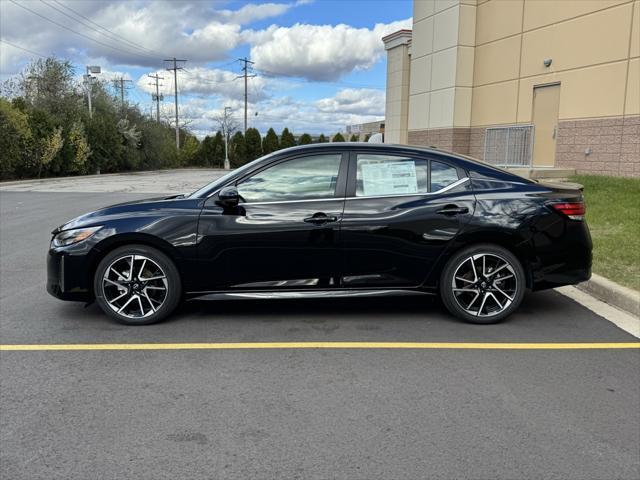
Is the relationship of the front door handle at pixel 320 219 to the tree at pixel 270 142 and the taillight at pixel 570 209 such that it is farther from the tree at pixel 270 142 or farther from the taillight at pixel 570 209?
the tree at pixel 270 142

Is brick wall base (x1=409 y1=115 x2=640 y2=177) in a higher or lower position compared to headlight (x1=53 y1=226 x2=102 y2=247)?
higher

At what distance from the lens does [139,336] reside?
4.79m

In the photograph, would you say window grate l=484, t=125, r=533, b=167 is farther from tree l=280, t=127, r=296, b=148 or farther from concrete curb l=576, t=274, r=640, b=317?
Answer: tree l=280, t=127, r=296, b=148

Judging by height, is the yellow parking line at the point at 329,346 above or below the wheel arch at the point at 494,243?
below

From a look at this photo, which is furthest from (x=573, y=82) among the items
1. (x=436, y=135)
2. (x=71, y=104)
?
(x=71, y=104)

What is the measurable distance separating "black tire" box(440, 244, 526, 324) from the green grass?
5.50 feet

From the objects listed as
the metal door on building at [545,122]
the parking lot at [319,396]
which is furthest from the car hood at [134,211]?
the metal door on building at [545,122]

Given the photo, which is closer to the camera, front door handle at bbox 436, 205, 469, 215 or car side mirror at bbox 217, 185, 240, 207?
car side mirror at bbox 217, 185, 240, 207

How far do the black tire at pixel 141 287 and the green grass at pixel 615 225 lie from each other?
4.71m

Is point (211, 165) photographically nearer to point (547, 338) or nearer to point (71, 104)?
point (71, 104)

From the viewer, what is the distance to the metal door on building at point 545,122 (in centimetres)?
1877

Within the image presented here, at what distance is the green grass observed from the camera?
6586 mm

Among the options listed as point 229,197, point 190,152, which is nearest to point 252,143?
point 190,152

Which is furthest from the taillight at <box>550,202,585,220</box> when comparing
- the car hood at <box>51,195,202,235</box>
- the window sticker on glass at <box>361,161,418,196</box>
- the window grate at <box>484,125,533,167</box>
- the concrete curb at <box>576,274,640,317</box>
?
the window grate at <box>484,125,533,167</box>
